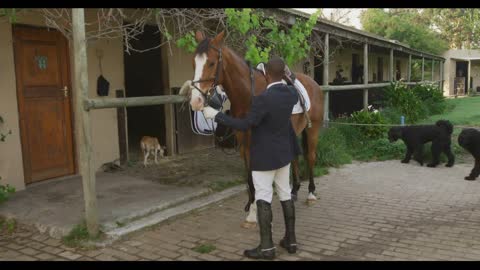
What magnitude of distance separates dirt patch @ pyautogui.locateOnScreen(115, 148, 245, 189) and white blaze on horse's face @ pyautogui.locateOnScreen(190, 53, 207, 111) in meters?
2.71

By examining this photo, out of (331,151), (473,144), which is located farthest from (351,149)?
(473,144)

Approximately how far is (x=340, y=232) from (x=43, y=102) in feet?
14.9

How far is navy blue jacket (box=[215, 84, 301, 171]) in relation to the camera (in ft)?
12.8

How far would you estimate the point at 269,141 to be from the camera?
400 centimetres

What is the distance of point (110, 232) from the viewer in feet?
15.3

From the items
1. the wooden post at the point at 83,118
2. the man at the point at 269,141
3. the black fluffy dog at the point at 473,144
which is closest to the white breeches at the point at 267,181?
the man at the point at 269,141

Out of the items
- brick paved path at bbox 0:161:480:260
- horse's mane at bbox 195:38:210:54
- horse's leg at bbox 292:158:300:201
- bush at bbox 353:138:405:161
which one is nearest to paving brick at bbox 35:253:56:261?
brick paved path at bbox 0:161:480:260

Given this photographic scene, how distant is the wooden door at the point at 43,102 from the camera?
20.7ft

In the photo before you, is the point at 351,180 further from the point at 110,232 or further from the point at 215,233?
the point at 110,232

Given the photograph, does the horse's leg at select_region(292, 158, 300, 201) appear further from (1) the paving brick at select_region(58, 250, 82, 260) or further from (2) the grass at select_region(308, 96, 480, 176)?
(1) the paving brick at select_region(58, 250, 82, 260)

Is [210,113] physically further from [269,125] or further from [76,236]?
[76,236]

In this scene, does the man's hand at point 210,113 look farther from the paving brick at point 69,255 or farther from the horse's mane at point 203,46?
the paving brick at point 69,255
